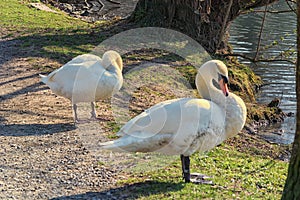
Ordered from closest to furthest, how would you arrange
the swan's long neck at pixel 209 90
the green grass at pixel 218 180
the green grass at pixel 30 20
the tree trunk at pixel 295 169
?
the tree trunk at pixel 295 169 < the green grass at pixel 218 180 < the swan's long neck at pixel 209 90 < the green grass at pixel 30 20

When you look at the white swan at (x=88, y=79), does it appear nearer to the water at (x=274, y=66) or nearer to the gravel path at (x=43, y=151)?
the gravel path at (x=43, y=151)

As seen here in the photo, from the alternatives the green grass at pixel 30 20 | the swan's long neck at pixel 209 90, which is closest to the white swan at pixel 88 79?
the swan's long neck at pixel 209 90

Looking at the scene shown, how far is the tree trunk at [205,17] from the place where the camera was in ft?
50.8

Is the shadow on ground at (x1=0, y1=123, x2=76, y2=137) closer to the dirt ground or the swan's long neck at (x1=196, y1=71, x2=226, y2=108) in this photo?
the dirt ground

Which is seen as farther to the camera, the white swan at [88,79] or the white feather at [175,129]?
the white swan at [88,79]

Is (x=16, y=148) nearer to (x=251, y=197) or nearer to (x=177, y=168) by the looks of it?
(x=177, y=168)

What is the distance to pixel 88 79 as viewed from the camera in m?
8.27

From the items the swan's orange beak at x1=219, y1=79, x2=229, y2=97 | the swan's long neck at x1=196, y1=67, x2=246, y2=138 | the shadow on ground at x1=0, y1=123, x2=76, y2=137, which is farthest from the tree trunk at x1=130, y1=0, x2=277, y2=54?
the swan's long neck at x1=196, y1=67, x2=246, y2=138

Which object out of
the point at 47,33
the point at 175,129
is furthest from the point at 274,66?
the point at 175,129

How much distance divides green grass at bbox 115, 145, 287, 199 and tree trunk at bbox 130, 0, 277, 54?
7706mm

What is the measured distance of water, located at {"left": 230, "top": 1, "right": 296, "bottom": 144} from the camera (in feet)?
40.5

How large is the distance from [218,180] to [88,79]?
271 centimetres

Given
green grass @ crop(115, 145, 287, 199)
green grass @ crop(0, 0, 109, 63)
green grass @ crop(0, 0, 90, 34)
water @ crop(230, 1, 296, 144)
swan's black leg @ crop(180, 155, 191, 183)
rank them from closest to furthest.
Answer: green grass @ crop(115, 145, 287, 199), swan's black leg @ crop(180, 155, 191, 183), water @ crop(230, 1, 296, 144), green grass @ crop(0, 0, 109, 63), green grass @ crop(0, 0, 90, 34)

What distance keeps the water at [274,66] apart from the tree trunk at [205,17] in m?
1.82
